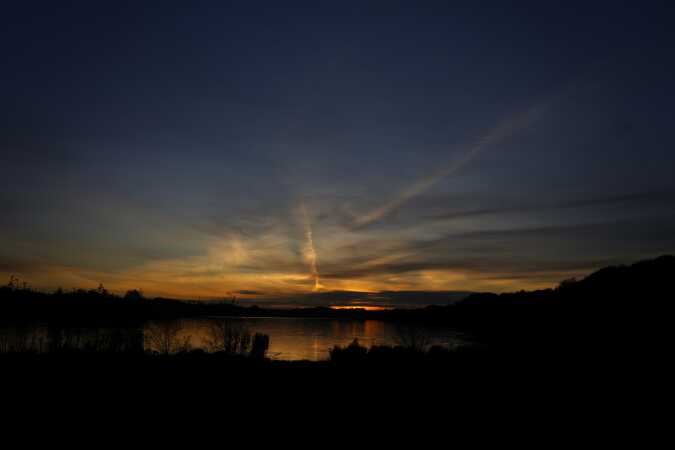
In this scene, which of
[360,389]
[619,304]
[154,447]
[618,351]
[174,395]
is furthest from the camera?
[619,304]

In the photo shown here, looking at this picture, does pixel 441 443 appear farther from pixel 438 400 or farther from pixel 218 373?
pixel 218 373

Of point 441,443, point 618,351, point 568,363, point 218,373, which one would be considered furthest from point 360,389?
point 618,351

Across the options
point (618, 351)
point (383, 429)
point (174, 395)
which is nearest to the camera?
point (383, 429)

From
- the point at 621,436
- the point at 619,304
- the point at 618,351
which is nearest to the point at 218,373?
the point at 621,436

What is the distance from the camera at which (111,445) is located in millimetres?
6355

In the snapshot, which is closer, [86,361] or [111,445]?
[111,445]

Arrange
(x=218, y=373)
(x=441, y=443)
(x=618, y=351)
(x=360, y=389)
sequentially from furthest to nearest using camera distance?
(x=618, y=351), (x=218, y=373), (x=360, y=389), (x=441, y=443)

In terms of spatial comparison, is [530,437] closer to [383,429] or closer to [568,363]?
[383,429]

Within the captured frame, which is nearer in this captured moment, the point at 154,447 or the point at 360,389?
the point at 154,447

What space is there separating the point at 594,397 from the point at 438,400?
→ 11.8ft

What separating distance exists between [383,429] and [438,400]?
2121 mm

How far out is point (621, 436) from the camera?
6.98 metres

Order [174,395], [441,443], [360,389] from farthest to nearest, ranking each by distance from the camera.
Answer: [360,389], [174,395], [441,443]

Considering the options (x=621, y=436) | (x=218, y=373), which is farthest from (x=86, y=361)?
(x=621, y=436)
